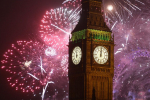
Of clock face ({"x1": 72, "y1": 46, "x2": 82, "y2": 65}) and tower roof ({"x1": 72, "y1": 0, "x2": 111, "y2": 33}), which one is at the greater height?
tower roof ({"x1": 72, "y1": 0, "x2": 111, "y2": 33})

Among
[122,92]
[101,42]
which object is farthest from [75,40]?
[122,92]

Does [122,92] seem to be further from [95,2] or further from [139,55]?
[95,2]

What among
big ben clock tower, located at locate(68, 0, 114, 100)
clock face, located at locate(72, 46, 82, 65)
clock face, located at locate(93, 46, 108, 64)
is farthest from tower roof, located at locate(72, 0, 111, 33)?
clock face, located at locate(93, 46, 108, 64)

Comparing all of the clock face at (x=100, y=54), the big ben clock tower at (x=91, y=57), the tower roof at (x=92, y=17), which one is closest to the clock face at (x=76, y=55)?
the big ben clock tower at (x=91, y=57)

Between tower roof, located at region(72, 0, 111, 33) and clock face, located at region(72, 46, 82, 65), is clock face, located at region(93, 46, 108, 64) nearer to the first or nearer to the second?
clock face, located at region(72, 46, 82, 65)

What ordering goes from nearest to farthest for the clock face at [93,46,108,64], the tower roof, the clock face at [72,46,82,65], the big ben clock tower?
the big ben clock tower
the clock face at [93,46,108,64]
the clock face at [72,46,82,65]
the tower roof

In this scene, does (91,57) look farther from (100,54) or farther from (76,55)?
(76,55)

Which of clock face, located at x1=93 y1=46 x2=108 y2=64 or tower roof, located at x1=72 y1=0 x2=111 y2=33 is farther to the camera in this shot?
tower roof, located at x1=72 y1=0 x2=111 y2=33

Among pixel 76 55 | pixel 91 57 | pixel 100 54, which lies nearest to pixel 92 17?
pixel 100 54
